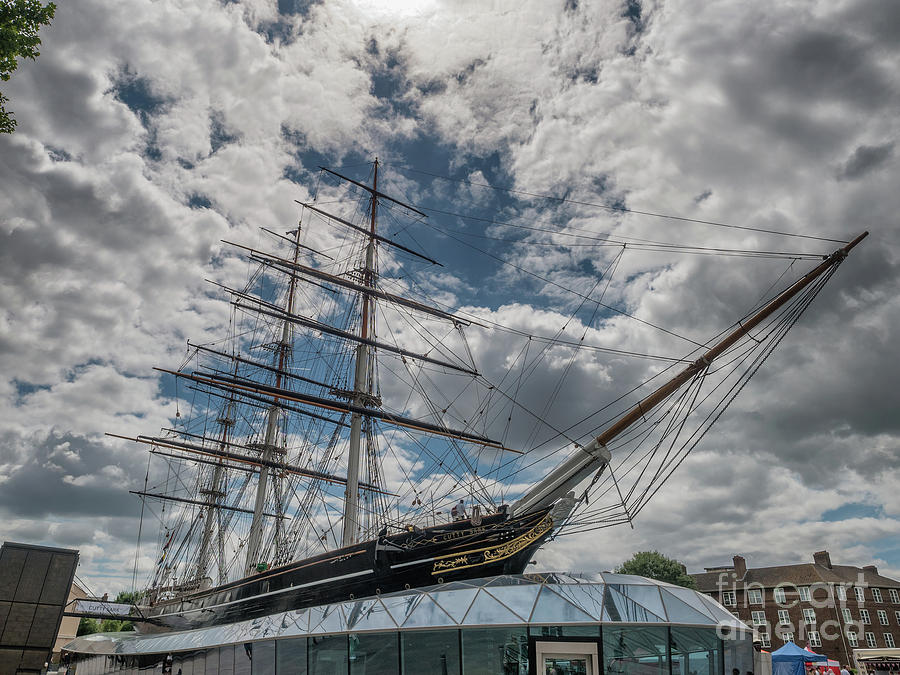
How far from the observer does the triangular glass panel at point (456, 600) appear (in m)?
15.0

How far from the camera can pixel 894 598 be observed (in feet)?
181

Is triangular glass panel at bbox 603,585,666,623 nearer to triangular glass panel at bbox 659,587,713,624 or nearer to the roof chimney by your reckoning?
triangular glass panel at bbox 659,587,713,624

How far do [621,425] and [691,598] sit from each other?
5.72 metres

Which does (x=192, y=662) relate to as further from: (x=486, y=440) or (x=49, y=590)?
(x=486, y=440)

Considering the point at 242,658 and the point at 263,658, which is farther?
the point at 242,658

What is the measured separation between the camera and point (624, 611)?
559 inches

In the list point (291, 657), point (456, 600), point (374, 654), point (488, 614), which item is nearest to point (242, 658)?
point (291, 657)

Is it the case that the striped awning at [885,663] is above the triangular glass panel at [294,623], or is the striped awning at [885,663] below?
below

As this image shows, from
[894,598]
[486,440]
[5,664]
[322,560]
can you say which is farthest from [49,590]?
[894,598]

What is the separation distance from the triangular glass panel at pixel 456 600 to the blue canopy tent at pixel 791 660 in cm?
1528

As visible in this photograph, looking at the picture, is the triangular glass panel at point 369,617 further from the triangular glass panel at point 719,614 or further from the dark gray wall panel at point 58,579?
the dark gray wall panel at point 58,579

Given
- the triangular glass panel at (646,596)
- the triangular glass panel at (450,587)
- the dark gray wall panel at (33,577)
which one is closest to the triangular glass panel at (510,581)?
the triangular glass panel at (450,587)

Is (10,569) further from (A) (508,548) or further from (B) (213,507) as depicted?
(B) (213,507)

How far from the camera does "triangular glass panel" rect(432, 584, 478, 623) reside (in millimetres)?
15008
